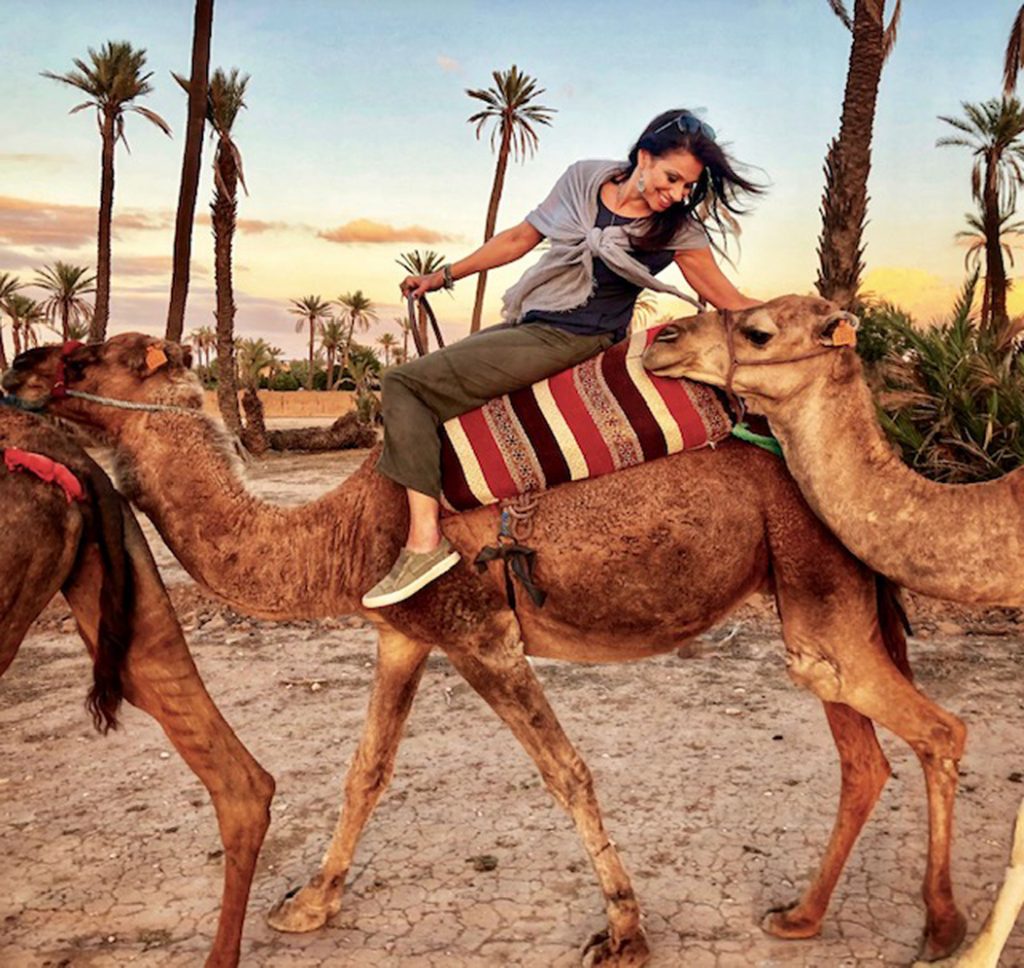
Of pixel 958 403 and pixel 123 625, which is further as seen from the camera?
pixel 958 403

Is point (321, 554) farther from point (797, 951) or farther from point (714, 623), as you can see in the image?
point (797, 951)

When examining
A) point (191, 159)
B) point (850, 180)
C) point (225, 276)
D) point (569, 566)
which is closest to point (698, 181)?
point (569, 566)

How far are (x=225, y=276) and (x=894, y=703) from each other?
27848 millimetres

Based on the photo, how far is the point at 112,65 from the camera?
111 feet

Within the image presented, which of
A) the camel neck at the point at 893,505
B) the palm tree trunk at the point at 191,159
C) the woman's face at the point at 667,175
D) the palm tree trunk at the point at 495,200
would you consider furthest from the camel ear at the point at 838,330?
the palm tree trunk at the point at 495,200

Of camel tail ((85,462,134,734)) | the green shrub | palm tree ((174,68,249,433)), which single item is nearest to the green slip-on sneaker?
camel tail ((85,462,134,734))

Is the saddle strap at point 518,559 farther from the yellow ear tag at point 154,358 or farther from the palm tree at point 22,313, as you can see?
the palm tree at point 22,313

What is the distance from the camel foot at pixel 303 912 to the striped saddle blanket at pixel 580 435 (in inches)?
68.8

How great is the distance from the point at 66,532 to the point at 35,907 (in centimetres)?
187

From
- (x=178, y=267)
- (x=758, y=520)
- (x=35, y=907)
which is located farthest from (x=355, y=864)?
(x=178, y=267)

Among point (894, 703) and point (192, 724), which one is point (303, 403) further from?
point (894, 703)

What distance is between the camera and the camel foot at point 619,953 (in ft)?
11.9

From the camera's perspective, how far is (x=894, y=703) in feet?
11.8

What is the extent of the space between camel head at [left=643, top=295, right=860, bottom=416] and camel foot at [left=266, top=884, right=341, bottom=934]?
2549 mm
